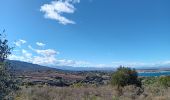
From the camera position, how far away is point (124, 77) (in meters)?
34.6

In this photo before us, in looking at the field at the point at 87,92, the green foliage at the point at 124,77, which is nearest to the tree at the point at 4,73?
the field at the point at 87,92

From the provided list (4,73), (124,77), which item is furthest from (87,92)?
(4,73)

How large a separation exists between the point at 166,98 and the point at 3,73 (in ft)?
48.8

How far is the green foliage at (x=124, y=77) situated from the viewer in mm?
34625

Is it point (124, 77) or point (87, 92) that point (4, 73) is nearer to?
point (87, 92)

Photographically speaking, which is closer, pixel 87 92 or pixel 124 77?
pixel 87 92

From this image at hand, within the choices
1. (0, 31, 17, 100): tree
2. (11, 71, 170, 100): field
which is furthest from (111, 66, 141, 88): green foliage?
(0, 31, 17, 100): tree

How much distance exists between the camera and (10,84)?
10961 millimetres

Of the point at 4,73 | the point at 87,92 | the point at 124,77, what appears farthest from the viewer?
the point at 124,77

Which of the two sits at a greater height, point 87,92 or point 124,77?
point 124,77

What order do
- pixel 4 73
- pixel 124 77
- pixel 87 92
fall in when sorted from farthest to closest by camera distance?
pixel 124 77 < pixel 87 92 < pixel 4 73

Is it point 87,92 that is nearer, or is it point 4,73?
point 4,73

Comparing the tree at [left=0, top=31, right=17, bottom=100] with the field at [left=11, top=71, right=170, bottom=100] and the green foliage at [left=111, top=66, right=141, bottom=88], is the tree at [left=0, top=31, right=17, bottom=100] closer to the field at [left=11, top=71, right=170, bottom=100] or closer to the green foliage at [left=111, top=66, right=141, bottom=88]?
the field at [left=11, top=71, right=170, bottom=100]

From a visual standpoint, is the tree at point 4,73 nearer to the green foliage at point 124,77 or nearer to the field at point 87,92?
the field at point 87,92
